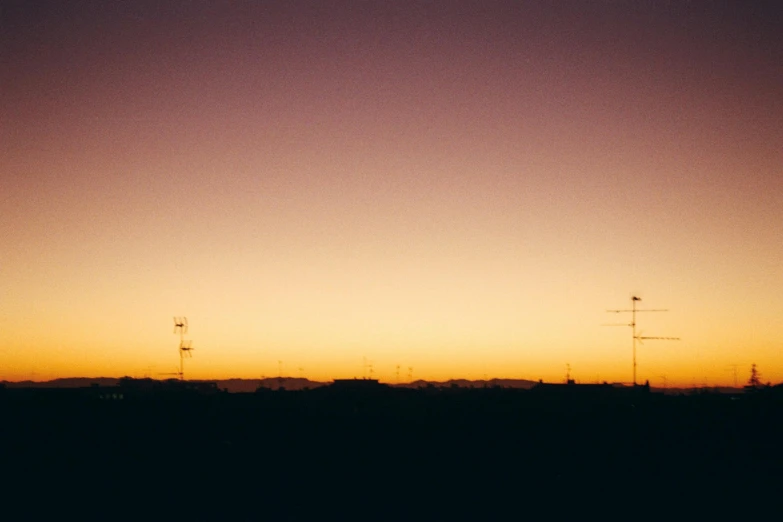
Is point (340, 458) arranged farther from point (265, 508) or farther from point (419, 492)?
point (265, 508)

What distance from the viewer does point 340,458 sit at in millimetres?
43500

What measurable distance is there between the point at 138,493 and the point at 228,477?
16.3 feet

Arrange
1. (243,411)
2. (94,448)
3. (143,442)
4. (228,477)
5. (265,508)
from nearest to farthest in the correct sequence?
(265,508) → (228,477) → (94,448) → (143,442) → (243,411)

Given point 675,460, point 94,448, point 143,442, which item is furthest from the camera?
point 143,442

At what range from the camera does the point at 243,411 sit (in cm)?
8131

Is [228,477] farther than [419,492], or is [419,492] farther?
[228,477]

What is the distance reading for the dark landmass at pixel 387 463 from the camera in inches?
1251

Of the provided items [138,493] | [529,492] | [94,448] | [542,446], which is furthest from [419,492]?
[94,448]

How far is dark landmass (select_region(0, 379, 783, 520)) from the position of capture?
31781 millimetres

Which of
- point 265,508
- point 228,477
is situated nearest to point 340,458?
point 228,477

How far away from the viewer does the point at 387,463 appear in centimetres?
4156

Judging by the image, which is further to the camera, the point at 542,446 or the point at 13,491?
the point at 542,446

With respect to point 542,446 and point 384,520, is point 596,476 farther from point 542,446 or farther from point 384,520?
point 384,520

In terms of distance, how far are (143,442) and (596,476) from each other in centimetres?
2923
